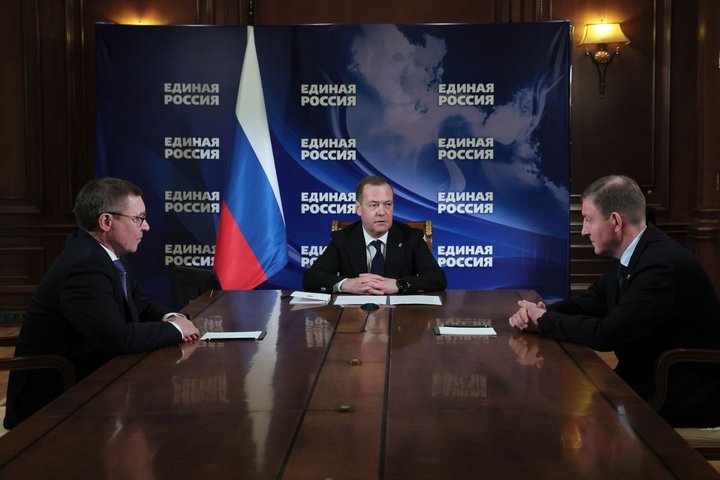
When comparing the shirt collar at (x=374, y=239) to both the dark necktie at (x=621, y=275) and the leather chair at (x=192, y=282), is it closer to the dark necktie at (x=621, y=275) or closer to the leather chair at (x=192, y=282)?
the leather chair at (x=192, y=282)

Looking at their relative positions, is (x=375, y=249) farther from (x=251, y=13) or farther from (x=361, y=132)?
(x=251, y=13)

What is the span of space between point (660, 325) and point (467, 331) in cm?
69

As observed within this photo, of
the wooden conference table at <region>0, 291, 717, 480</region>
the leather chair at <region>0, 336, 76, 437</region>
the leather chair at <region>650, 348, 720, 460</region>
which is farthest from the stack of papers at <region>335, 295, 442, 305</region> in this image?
the leather chair at <region>0, 336, 76, 437</region>

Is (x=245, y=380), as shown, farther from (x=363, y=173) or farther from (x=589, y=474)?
(x=363, y=173)

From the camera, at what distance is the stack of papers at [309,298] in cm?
400

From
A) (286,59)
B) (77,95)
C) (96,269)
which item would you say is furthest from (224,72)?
(96,269)

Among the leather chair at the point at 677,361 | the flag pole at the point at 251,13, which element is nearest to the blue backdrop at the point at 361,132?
the flag pole at the point at 251,13

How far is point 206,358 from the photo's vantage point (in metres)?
2.83

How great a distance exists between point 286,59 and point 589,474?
476 cm

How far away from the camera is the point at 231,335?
3178mm

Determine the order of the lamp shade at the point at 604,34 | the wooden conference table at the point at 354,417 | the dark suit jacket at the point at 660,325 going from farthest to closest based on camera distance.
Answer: the lamp shade at the point at 604,34 < the dark suit jacket at the point at 660,325 < the wooden conference table at the point at 354,417

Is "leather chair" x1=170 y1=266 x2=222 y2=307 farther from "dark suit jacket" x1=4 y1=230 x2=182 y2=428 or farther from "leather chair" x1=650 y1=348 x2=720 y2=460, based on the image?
"leather chair" x1=650 y1=348 x2=720 y2=460

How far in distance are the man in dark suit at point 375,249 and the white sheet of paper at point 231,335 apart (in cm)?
132

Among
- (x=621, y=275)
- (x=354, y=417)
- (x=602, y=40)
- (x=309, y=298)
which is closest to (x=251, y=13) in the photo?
(x=602, y=40)
